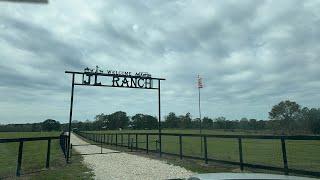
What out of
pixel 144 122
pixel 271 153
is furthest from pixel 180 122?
pixel 271 153

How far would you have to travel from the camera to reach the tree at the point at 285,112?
363ft

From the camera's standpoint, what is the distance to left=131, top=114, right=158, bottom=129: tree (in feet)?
487

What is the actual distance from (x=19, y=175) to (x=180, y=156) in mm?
7785

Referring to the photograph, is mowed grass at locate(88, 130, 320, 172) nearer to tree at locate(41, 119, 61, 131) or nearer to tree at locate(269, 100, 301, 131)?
tree at locate(269, 100, 301, 131)

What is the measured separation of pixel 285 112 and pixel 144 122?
61.5 meters

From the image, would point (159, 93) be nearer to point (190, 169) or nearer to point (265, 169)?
point (190, 169)

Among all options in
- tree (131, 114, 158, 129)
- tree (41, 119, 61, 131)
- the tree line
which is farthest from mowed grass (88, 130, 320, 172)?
tree (41, 119, 61, 131)

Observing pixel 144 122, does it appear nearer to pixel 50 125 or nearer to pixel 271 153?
pixel 50 125

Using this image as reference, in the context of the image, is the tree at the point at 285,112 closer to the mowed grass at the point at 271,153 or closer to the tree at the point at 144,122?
the tree at the point at 144,122

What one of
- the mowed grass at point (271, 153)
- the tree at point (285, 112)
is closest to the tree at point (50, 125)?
the tree at point (285, 112)

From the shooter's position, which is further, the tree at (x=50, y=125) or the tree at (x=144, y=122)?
the tree at (x=50, y=125)

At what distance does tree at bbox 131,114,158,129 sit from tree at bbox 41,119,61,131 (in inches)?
1575

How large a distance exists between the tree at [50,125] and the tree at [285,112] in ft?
343

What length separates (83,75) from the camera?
2005 cm
